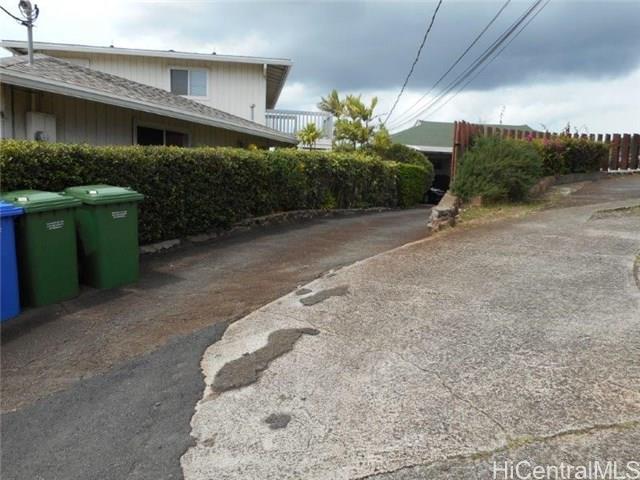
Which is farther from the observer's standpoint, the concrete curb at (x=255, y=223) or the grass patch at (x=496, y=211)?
the grass patch at (x=496, y=211)

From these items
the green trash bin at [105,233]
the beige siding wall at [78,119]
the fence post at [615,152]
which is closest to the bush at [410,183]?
the fence post at [615,152]

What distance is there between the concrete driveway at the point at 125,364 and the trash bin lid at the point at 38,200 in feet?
3.35

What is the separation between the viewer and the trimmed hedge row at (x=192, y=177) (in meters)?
6.09

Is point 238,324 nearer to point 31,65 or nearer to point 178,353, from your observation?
point 178,353

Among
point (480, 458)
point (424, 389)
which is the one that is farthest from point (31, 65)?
point (480, 458)

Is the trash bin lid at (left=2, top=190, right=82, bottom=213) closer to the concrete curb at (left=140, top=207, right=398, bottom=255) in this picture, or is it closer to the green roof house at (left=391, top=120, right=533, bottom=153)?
the concrete curb at (left=140, top=207, right=398, bottom=255)

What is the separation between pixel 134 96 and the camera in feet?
36.5

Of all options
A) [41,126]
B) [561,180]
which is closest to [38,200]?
[41,126]

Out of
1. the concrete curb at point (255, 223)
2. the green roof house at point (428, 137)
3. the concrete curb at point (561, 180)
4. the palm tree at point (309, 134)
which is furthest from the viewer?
the green roof house at point (428, 137)

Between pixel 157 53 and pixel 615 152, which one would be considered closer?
pixel 615 152

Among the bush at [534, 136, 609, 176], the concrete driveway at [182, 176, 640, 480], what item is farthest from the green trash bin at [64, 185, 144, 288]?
the bush at [534, 136, 609, 176]

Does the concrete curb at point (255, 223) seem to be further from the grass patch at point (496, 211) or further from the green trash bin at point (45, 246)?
the grass patch at point (496, 211)

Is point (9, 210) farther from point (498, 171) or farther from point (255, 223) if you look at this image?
point (498, 171)

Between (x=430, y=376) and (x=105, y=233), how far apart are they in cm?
399
